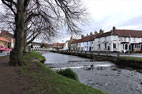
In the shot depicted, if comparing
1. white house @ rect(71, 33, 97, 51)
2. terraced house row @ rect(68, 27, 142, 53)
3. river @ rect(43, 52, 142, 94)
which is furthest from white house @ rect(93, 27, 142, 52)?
river @ rect(43, 52, 142, 94)

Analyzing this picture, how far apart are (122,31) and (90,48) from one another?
19.1 meters

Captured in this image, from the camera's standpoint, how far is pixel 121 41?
44594 mm

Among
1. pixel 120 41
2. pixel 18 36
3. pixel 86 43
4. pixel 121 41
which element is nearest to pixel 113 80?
pixel 18 36

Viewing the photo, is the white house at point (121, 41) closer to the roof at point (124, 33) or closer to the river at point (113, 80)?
the roof at point (124, 33)

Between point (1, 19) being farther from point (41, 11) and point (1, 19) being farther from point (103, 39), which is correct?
point (103, 39)

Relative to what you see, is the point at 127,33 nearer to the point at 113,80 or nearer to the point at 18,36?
the point at 113,80

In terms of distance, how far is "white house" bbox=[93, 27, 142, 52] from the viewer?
1718 inches

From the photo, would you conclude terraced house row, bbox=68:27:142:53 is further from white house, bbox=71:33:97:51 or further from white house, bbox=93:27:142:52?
white house, bbox=71:33:97:51

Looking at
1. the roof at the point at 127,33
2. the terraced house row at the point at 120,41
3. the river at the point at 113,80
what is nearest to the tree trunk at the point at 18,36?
the river at the point at 113,80

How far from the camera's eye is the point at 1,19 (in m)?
21.2

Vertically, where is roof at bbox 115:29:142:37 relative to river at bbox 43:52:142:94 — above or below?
above

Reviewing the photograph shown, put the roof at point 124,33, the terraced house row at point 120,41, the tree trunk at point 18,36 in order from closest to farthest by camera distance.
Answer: the tree trunk at point 18,36 → the terraced house row at point 120,41 → the roof at point 124,33

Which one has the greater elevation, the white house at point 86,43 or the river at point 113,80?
the white house at point 86,43

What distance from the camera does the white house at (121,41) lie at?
43.6 m
